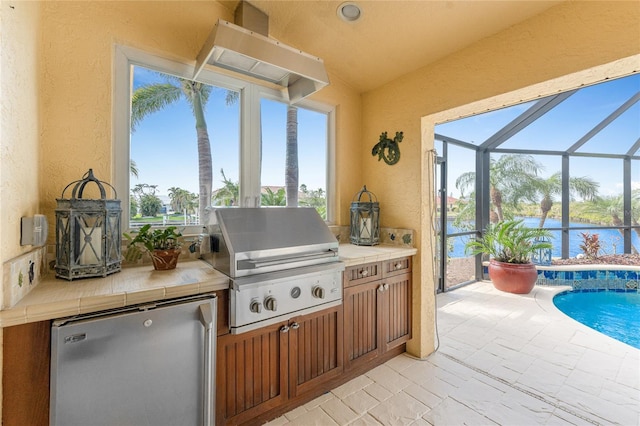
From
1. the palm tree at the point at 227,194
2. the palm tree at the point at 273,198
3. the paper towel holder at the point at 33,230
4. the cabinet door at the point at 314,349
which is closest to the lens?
the paper towel holder at the point at 33,230

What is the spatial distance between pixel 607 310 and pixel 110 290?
19.2 feet

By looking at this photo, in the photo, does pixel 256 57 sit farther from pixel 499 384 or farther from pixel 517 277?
pixel 517 277

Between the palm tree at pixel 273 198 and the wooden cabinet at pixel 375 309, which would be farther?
the palm tree at pixel 273 198

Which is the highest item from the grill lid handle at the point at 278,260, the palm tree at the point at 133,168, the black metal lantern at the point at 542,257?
the palm tree at the point at 133,168

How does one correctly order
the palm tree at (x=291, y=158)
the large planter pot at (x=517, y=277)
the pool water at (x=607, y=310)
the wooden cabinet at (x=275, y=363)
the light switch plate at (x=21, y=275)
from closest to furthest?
→ 1. the light switch plate at (x=21, y=275)
2. the wooden cabinet at (x=275, y=363)
3. the palm tree at (x=291, y=158)
4. the pool water at (x=607, y=310)
5. the large planter pot at (x=517, y=277)

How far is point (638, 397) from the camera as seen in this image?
74.7 inches

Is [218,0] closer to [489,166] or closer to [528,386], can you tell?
[528,386]

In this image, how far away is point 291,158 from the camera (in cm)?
252

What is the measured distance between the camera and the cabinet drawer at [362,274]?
2.00m

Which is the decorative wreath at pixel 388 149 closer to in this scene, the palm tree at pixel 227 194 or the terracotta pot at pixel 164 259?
the palm tree at pixel 227 194

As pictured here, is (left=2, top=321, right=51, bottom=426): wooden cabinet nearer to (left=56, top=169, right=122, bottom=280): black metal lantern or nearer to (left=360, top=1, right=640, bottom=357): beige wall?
(left=56, top=169, right=122, bottom=280): black metal lantern

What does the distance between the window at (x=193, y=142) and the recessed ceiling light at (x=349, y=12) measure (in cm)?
76

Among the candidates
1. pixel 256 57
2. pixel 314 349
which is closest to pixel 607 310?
pixel 314 349

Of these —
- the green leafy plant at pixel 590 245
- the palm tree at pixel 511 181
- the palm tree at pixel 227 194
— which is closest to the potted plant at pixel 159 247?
the palm tree at pixel 227 194
